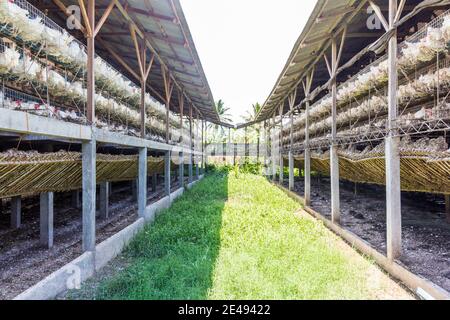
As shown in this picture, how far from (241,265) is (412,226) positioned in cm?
499

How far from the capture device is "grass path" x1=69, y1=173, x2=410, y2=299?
4105 mm

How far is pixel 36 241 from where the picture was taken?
651 cm

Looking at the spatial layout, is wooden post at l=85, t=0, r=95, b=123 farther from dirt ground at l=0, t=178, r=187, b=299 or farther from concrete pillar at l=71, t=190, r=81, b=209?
concrete pillar at l=71, t=190, r=81, b=209

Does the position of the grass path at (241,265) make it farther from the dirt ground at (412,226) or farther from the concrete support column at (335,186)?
the dirt ground at (412,226)

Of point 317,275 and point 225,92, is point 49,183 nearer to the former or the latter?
point 317,275

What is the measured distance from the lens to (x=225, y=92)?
3927 inches

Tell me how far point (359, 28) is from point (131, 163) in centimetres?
670

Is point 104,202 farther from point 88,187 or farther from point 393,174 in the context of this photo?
point 393,174

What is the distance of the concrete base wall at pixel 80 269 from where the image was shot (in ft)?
12.7

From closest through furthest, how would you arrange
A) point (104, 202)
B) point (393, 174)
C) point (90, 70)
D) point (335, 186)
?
point (393, 174), point (90, 70), point (335, 186), point (104, 202)

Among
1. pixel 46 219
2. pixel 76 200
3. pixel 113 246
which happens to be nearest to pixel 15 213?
pixel 46 219

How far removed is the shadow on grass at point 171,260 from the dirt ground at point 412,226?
293 cm

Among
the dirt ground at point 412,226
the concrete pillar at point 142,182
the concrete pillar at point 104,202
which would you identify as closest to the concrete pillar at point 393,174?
the dirt ground at point 412,226
